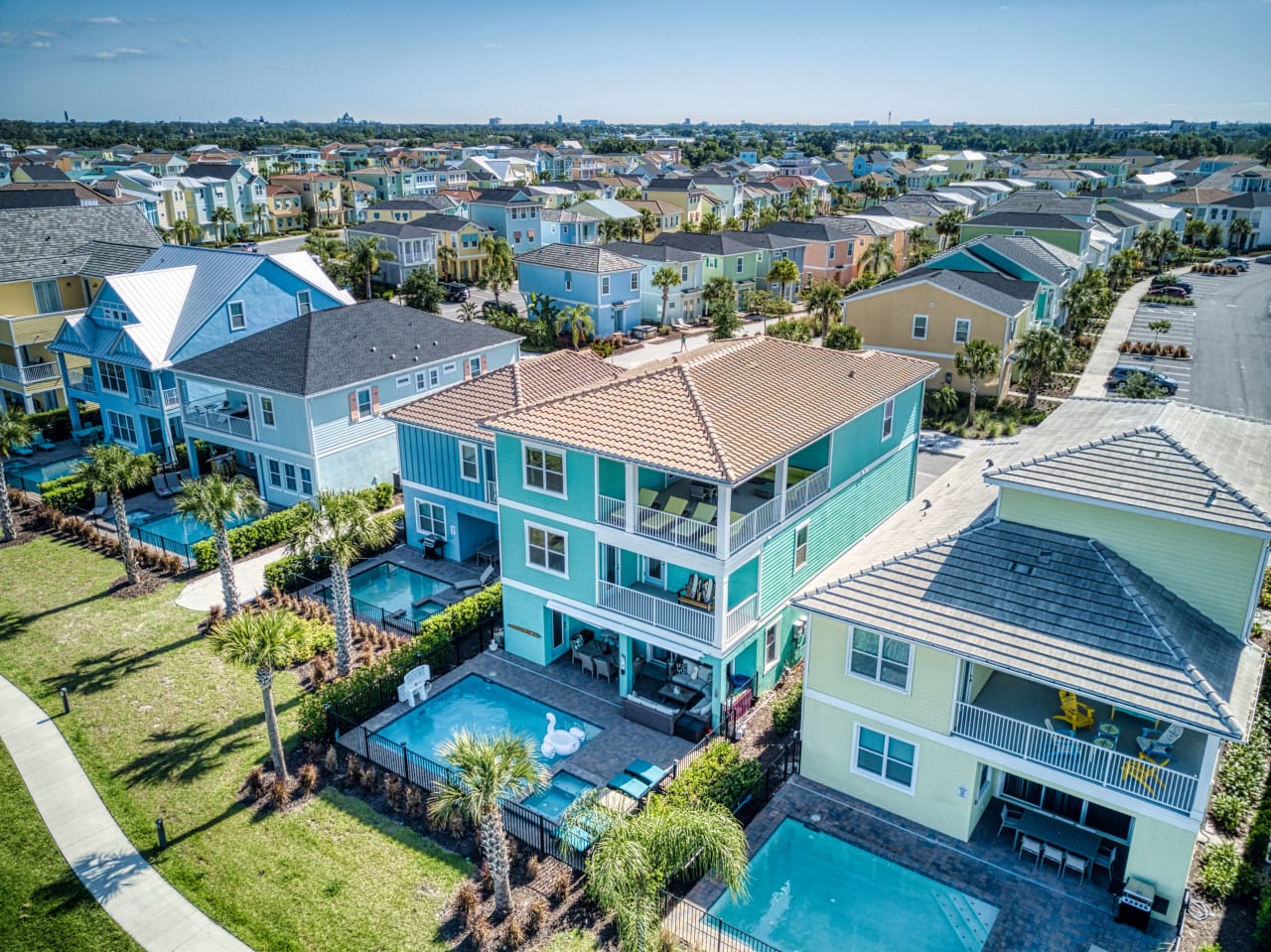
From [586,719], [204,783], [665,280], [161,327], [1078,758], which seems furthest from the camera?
[665,280]

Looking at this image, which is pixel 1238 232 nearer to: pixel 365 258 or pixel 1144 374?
pixel 1144 374

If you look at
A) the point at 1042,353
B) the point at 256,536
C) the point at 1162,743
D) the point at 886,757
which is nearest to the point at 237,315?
the point at 256,536

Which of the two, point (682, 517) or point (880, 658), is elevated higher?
point (682, 517)

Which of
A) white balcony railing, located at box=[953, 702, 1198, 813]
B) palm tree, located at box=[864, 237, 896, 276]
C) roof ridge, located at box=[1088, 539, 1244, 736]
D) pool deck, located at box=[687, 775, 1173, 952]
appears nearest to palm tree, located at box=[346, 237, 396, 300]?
palm tree, located at box=[864, 237, 896, 276]

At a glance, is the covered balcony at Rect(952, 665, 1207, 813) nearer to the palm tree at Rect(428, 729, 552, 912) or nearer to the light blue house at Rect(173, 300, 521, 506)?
the palm tree at Rect(428, 729, 552, 912)

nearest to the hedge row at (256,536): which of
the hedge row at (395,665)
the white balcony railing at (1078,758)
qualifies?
the hedge row at (395,665)

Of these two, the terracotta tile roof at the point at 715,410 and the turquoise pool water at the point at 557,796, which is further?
the terracotta tile roof at the point at 715,410

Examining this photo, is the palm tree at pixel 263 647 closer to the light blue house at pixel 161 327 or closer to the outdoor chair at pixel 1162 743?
the outdoor chair at pixel 1162 743
